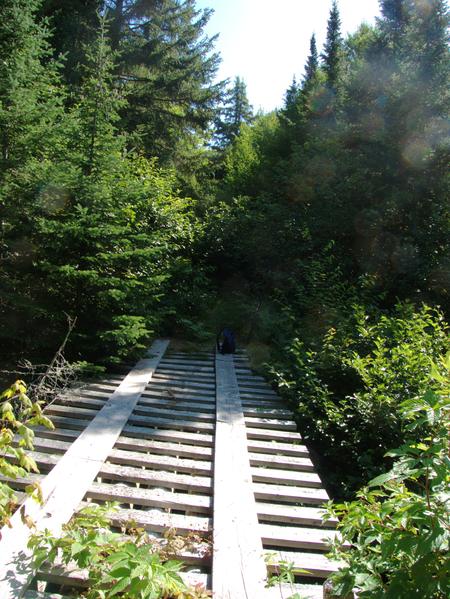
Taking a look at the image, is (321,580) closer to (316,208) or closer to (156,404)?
(156,404)

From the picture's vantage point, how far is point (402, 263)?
905 cm

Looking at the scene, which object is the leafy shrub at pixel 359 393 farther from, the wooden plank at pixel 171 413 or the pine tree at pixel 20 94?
the pine tree at pixel 20 94

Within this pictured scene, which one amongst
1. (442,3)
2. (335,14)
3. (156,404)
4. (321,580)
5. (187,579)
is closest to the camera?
(187,579)

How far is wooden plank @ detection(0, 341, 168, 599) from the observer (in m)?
2.12

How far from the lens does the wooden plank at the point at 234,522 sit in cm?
217

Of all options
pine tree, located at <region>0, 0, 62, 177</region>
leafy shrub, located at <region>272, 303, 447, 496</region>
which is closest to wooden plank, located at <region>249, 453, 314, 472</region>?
leafy shrub, located at <region>272, 303, 447, 496</region>

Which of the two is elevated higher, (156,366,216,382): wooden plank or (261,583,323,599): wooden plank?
(156,366,216,382): wooden plank

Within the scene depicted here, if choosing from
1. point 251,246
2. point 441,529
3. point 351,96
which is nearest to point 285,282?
point 251,246

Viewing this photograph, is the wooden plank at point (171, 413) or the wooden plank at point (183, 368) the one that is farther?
the wooden plank at point (183, 368)

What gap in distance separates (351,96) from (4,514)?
1200cm

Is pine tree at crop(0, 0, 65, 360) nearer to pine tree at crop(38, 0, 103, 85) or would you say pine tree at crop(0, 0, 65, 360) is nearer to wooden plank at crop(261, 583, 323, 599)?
wooden plank at crop(261, 583, 323, 599)

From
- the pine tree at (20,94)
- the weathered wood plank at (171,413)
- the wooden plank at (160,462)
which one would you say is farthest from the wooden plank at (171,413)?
the pine tree at (20,94)

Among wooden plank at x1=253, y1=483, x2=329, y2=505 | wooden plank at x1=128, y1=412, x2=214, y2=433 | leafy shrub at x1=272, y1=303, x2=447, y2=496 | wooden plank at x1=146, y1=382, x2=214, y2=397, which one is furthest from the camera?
wooden plank at x1=146, y1=382, x2=214, y2=397

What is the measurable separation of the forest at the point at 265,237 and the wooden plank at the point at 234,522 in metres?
0.56
